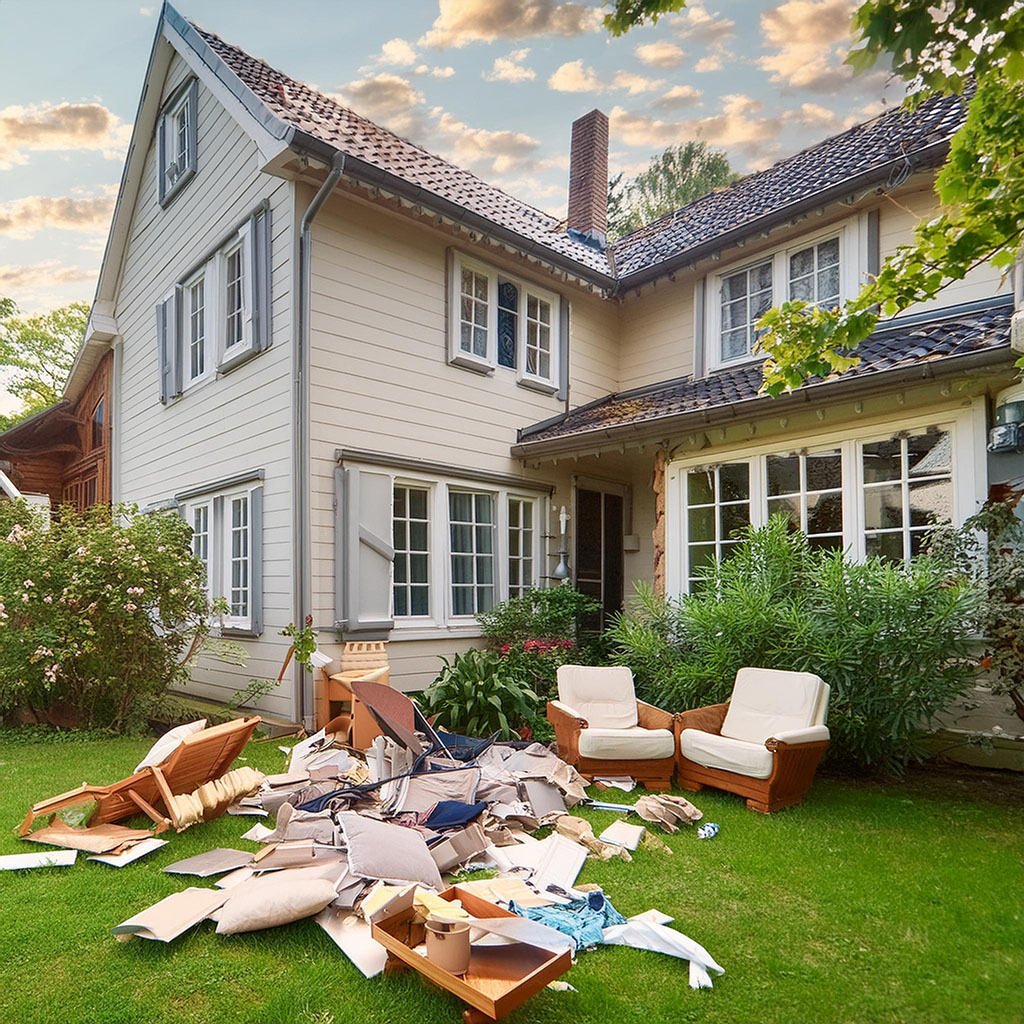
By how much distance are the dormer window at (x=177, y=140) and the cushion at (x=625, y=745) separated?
26.9 ft

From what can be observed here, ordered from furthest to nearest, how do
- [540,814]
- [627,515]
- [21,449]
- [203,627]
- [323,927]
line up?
[21,449] → [627,515] → [203,627] → [540,814] → [323,927]

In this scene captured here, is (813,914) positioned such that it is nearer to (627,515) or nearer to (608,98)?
(608,98)

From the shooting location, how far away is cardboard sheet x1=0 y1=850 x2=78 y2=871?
11.2ft

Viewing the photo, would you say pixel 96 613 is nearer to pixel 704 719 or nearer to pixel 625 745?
pixel 625 745

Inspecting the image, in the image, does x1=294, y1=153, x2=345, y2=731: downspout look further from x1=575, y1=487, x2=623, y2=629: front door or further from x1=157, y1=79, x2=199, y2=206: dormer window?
x1=575, y1=487, x2=623, y2=629: front door

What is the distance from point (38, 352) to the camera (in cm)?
2356

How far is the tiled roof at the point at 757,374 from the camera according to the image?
5414 millimetres

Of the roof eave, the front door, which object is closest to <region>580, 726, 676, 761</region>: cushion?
the roof eave

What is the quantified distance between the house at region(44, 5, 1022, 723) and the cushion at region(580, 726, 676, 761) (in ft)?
8.46

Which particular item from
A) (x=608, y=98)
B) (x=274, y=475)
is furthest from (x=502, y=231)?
(x=608, y=98)

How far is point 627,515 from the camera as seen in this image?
958cm

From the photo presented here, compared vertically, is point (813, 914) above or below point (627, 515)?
below

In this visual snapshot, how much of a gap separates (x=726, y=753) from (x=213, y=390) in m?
6.72

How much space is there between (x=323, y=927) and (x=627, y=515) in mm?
7281
